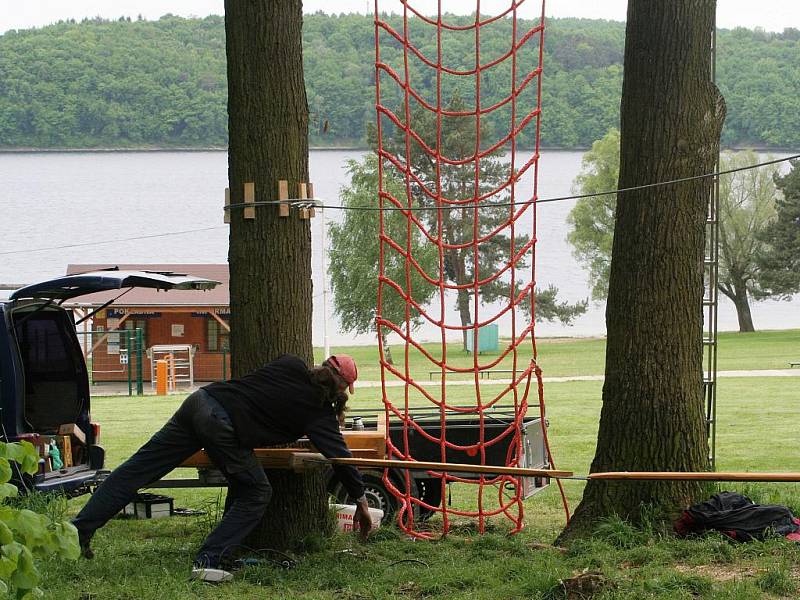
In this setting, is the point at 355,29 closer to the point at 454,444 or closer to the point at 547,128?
the point at 547,128

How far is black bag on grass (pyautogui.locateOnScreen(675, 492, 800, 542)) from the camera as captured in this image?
6867 mm

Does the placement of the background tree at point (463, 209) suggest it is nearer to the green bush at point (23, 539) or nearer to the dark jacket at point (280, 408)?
the dark jacket at point (280, 408)

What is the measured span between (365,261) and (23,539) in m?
Result: 52.6

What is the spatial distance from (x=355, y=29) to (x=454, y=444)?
196 ft

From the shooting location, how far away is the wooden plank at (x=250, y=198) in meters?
7.12

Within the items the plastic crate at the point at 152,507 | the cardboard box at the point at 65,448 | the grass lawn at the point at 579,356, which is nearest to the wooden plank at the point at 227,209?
the plastic crate at the point at 152,507

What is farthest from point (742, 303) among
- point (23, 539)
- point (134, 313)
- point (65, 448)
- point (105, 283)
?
point (23, 539)

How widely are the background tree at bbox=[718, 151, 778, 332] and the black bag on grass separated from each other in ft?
192

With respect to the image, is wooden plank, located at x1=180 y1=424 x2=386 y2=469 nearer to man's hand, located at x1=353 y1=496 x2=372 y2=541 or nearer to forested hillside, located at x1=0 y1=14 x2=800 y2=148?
man's hand, located at x1=353 y1=496 x2=372 y2=541

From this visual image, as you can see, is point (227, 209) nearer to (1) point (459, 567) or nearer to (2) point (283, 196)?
(2) point (283, 196)

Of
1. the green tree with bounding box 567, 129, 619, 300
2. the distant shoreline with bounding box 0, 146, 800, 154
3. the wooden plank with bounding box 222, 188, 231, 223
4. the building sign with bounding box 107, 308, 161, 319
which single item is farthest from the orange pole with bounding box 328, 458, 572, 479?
the distant shoreline with bounding box 0, 146, 800, 154

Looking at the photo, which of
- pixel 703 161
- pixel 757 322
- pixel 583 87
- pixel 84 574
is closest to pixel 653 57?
pixel 703 161

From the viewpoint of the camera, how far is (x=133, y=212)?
110 metres

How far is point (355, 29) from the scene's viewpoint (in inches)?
2621
